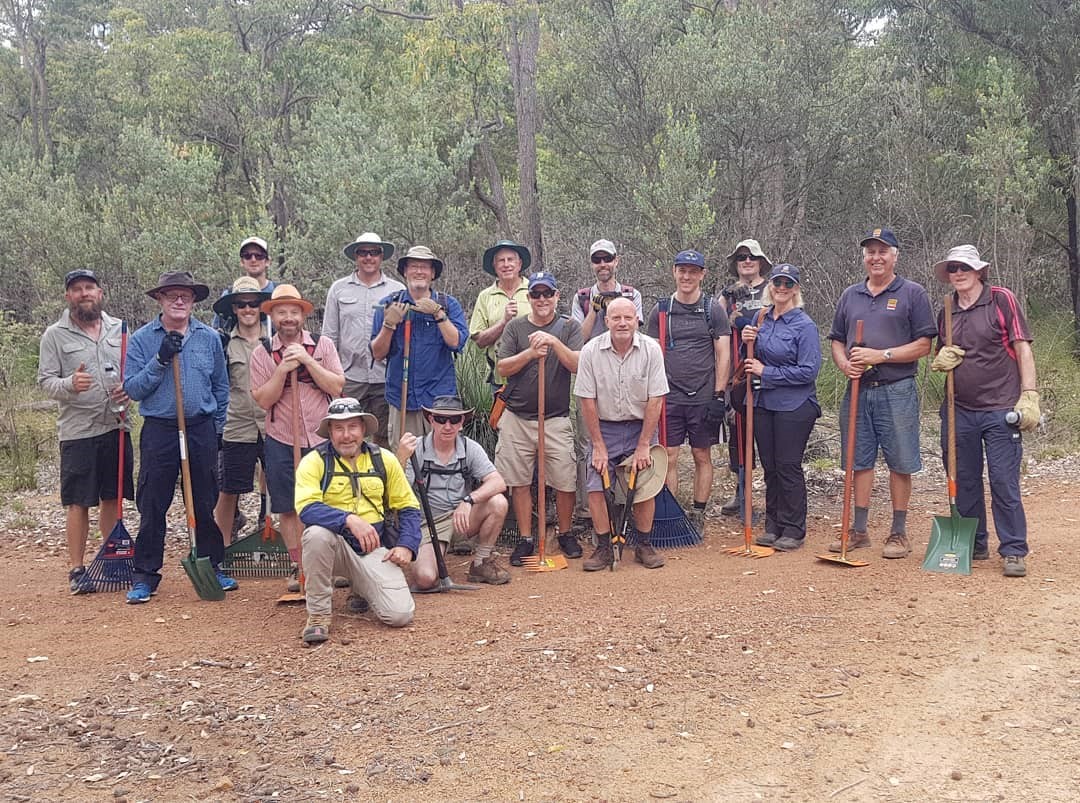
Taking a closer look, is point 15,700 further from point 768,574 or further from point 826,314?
point 826,314

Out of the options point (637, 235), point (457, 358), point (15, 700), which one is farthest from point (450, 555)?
point (637, 235)

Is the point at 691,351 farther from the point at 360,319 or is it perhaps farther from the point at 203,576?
the point at 203,576

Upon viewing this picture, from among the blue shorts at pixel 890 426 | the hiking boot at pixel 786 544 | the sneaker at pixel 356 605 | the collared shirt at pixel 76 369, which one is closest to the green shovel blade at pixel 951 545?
the blue shorts at pixel 890 426

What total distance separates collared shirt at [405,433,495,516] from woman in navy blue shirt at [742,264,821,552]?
2.12m

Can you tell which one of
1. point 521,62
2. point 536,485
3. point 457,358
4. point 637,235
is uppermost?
point 521,62

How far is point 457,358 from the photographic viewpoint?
8492mm

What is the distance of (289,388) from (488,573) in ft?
6.12

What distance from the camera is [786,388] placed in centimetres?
721

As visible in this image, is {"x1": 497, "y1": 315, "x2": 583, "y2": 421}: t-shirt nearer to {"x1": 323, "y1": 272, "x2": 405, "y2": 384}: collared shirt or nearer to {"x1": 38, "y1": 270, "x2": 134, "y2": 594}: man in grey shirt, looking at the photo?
{"x1": 323, "y1": 272, "x2": 405, "y2": 384}: collared shirt

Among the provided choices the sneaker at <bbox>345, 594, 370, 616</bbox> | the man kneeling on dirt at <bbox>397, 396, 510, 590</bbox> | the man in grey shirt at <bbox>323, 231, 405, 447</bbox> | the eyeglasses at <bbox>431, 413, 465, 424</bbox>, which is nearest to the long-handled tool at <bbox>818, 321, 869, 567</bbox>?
the man kneeling on dirt at <bbox>397, 396, 510, 590</bbox>

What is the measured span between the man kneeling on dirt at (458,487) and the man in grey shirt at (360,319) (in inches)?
28.5

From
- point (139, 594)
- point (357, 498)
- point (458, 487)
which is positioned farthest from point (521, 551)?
point (139, 594)

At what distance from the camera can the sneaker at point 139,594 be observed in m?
6.52

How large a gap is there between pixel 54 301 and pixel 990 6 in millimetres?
16817
